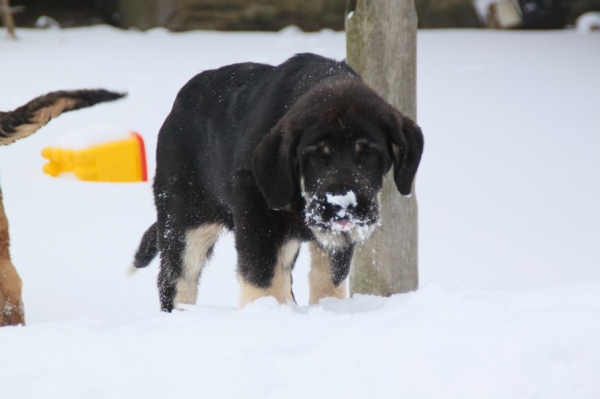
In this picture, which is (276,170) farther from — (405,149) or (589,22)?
(589,22)

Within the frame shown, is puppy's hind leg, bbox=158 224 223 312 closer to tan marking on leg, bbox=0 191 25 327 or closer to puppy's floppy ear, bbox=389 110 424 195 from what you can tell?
tan marking on leg, bbox=0 191 25 327

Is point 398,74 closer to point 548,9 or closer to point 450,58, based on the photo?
point 450,58

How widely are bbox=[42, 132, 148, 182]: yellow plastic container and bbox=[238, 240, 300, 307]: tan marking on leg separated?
410 cm

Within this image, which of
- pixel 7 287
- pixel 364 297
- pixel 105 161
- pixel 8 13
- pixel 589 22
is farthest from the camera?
pixel 589 22

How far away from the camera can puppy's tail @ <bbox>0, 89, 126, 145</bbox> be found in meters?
4.70


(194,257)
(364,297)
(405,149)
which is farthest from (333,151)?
(194,257)

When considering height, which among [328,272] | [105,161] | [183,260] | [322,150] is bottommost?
[105,161]

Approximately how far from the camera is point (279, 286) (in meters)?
4.25

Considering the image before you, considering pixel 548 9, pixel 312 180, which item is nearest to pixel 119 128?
pixel 312 180

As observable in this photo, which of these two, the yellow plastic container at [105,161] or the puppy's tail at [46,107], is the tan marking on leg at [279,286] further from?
the yellow plastic container at [105,161]

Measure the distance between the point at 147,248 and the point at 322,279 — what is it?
154cm

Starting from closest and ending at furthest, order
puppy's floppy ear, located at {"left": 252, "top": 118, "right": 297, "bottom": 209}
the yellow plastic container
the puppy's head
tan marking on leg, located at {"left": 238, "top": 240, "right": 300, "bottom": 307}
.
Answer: the puppy's head < puppy's floppy ear, located at {"left": 252, "top": 118, "right": 297, "bottom": 209} < tan marking on leg, located at {"left": 238, "top": 240, "right": 300, "bottom": 307} < the yellow plastic container

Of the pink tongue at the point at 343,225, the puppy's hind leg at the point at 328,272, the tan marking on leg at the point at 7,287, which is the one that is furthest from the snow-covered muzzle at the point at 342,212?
the tan marking on leg at the point at 7,287

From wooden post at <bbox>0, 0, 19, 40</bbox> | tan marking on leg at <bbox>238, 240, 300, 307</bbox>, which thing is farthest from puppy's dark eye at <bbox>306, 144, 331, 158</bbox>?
wooden post at <bbox>0, 0, 19, 40</bbox>
